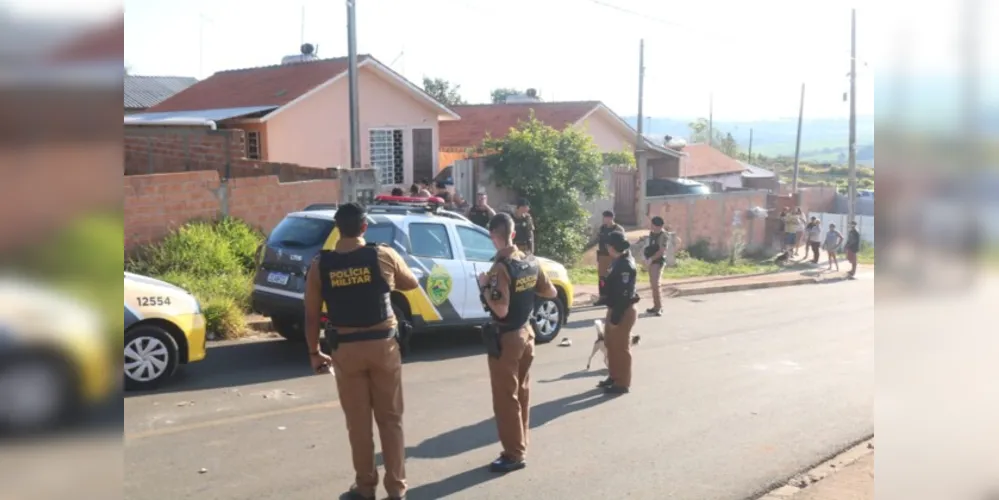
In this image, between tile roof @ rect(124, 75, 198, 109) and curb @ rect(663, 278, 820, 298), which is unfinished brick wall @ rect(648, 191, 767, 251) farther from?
tile roof @ rect(124, 75, 198, 109)

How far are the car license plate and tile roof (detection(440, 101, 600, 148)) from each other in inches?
789

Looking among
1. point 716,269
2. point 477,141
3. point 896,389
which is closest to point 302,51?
point 477,141

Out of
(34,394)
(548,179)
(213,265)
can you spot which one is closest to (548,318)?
(213,265)

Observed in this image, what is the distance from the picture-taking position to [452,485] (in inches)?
241

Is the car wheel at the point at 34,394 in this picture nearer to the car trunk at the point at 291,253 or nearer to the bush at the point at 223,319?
the car trunk at the point at 291,253

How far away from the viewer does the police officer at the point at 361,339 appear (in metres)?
5.42

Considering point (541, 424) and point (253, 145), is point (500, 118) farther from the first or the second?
point (541, 424)

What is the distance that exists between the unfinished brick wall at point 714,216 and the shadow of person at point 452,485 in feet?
64.1

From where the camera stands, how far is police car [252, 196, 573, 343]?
955cm

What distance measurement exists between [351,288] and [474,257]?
5.29 meters

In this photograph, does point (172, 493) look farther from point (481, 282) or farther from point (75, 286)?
point (75, 286)

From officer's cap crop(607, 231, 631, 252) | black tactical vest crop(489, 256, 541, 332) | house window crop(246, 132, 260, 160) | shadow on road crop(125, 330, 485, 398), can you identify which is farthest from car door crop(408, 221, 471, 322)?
house window crop(246, 132, 260, 160)

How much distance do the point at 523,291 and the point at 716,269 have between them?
18.0 m

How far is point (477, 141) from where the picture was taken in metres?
30.3
